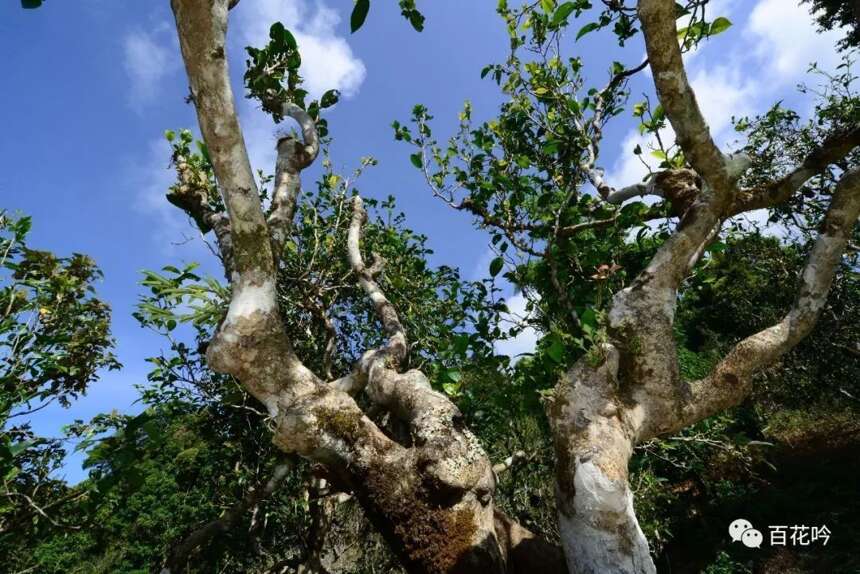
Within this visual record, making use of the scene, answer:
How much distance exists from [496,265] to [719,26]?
7.29 feet

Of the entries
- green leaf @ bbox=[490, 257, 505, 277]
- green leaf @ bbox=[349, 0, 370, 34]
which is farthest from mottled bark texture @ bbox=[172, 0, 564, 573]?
green leaf @ bbox=[490, 257, 505, 277]

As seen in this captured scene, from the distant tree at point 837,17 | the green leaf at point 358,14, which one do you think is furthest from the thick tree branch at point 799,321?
the distant tree at point 837,17

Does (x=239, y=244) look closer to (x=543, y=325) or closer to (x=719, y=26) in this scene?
(x=543, y=325)

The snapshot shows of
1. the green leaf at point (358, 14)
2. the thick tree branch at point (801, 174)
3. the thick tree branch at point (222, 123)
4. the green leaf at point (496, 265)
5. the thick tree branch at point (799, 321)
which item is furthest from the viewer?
Result: the green leaf at point (496, 265)

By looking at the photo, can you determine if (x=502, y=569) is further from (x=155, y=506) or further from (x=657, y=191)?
(x=155, y=506)

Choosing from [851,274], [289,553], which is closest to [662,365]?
[851,274]

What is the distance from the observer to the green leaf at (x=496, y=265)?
363cm

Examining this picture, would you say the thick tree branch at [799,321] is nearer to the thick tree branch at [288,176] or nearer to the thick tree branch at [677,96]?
the thick tree branch at [677,96]

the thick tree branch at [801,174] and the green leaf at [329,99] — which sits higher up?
the green leaf at [329,99]

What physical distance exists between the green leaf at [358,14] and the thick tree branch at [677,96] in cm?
154

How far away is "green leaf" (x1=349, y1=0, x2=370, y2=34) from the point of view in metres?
1.49

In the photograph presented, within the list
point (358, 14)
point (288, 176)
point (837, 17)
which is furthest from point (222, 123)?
point (837, 17)

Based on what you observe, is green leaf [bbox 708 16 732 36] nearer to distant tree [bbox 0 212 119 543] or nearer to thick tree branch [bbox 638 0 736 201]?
thick tree branch [bbox 638 0 736 201]

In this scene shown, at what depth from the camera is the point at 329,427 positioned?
2209mm
